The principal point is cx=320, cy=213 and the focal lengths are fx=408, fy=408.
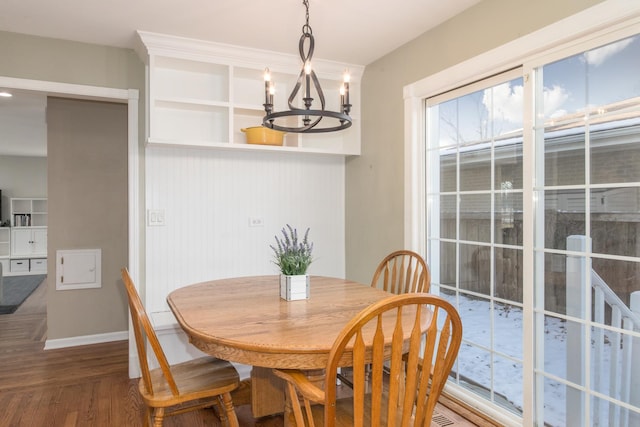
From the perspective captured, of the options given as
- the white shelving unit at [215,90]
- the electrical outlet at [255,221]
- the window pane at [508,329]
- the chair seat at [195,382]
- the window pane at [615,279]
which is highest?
the white shelving unit at [215,90]

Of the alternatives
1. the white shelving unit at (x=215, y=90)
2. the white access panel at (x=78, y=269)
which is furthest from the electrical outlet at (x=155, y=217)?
the white access panel at (x=78, y=269)

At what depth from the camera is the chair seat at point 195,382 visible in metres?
1.77

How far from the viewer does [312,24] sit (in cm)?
267

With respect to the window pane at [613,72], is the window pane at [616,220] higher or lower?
lower

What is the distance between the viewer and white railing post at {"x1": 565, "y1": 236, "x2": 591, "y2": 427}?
1.92 m

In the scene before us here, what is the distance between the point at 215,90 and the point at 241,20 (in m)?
0.78

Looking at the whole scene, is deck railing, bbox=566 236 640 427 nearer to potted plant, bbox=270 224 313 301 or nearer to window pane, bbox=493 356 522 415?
window pane, bbox=493 356 522 415

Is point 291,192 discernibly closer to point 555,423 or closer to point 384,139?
point 384,139

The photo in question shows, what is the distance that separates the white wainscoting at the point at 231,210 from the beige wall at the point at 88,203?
3.88ft

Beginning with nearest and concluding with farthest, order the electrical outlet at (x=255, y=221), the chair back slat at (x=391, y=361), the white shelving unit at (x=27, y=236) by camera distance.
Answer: the chair back slat at (x=391, y=361)
the electrical outlet at (x=255, y=221)
the white shelving unit at (x=27, y=236)

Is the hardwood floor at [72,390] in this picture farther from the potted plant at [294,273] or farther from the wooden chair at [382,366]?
the wooden chair at [382,366]

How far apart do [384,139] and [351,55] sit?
71cm

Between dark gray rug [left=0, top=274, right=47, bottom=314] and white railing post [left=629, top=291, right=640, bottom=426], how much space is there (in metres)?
6.02

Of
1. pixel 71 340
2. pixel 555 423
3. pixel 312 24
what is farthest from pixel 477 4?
pixel 71 340
